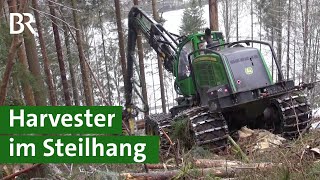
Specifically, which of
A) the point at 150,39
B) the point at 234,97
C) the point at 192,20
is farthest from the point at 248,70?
the point at 192,20

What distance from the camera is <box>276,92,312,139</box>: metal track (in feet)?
26.8

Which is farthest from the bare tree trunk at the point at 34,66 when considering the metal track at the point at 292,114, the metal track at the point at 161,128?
the metal track at the point at 292,114

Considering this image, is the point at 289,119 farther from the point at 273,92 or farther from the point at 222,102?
the point at 222,102

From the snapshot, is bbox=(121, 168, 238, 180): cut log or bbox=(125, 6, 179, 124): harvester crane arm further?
bbox=(125, 6, 179, 124): harvester crane arm

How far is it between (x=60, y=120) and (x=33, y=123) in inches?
9.8

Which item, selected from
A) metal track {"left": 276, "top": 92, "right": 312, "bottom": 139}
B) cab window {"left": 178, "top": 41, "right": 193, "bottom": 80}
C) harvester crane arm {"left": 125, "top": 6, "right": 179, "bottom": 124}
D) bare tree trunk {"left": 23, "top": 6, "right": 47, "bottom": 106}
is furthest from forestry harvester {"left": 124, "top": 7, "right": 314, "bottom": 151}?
bare tree trunk {"left": 23, "top": 6, "right": 47, "bottom": 106}

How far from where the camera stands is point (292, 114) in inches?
323

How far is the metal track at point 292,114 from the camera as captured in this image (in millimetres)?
8164

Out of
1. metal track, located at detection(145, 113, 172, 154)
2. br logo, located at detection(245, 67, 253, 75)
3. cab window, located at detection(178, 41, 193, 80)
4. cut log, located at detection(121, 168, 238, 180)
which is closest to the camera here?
cut log, located at detection(121, 168, 238, 180)

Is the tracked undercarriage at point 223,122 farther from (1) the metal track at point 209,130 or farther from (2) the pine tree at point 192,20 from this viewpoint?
(2) the pine tree at point 192,20

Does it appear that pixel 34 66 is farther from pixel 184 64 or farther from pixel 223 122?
pixel 223 122

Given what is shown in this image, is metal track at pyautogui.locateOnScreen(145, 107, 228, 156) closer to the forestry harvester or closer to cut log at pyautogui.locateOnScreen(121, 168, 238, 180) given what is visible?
the forestry harvester

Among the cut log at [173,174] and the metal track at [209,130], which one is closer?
the cut log at [173,174]

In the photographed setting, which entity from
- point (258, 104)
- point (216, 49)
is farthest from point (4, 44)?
point (258, 104)
